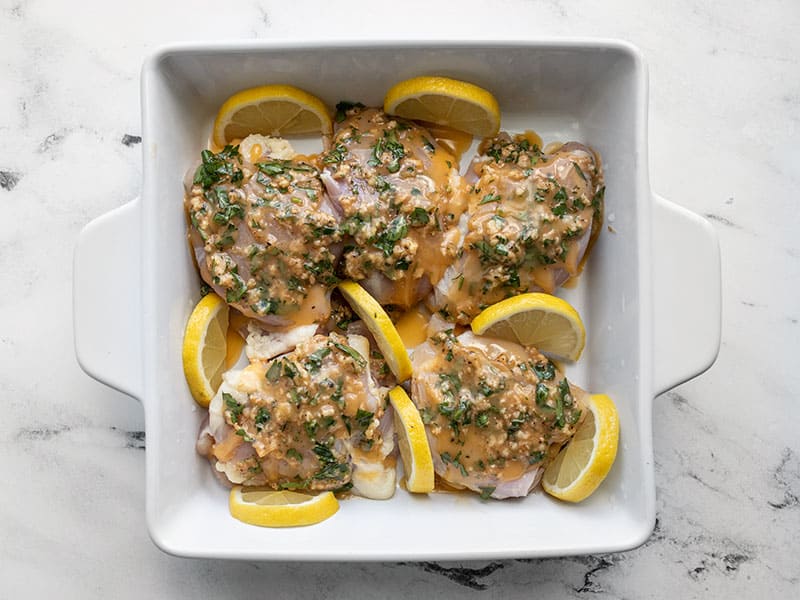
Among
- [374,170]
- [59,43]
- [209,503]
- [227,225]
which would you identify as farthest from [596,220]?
[59,43]

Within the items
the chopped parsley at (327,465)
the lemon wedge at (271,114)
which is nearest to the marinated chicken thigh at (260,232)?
the lemon wedge at (271,114)

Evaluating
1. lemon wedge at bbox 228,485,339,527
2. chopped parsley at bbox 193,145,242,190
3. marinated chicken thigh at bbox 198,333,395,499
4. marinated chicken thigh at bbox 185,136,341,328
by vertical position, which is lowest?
lemon wedge at bbox 228,485,339,527

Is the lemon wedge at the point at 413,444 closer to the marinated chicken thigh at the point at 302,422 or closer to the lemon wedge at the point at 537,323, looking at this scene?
the marinated chicken thigh at the point at 302,422

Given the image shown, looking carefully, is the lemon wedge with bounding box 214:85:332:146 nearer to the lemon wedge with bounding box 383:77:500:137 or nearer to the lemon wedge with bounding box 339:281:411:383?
the lemon wedge with bounding box 383:77:500:137

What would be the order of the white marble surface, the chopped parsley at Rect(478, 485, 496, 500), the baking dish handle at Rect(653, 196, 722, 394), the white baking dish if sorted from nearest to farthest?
the white baking dish → the baking dish handle at Rect(653, 196, 722, 394) → the chopped parsley at Rect(478, 485, 496, 500) → the white marble surface

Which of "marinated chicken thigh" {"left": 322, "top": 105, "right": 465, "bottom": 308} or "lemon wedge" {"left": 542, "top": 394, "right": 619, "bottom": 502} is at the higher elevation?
"marinated chicken thigh" {"left": 322, "top": 105, "right": 465, "bottom": 308}

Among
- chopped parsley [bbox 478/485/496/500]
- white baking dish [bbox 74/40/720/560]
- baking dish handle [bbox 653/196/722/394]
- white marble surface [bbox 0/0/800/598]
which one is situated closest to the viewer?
white baking dish [bbox 74/40/720/560]

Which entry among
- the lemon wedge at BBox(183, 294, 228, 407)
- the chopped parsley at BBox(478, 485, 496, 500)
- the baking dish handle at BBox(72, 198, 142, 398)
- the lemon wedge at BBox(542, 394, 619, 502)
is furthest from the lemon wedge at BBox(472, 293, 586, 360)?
the baking dish handle at BBox(72, 198, 142, 398)
